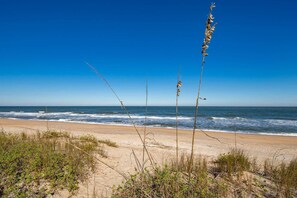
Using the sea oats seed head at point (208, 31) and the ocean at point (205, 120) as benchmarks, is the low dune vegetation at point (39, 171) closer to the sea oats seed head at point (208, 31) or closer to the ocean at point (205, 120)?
the ocean at point (205, 120)

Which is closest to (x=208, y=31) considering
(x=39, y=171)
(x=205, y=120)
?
(x=39, y=171)

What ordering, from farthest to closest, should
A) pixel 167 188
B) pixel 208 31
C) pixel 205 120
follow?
pixel 205 120 → pixel 167 188 → pixel 208 31

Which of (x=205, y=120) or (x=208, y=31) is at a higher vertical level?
(x=208, y=31)

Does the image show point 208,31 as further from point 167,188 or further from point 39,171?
point 39,171

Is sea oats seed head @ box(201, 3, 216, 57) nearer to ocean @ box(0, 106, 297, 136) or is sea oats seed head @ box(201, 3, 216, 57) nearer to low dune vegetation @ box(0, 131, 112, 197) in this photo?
ocean @ box(0, 106, 297, 136)

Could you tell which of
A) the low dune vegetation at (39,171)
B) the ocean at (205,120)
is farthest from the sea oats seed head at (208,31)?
the low dune vegetation at (39,171)

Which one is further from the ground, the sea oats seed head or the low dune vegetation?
the sea oats seed head

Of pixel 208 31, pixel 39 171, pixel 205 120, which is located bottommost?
pixel 205 120

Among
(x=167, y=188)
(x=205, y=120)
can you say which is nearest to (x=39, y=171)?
(x=167, y=188)

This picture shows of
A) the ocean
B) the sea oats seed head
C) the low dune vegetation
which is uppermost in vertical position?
the sea oats seed head

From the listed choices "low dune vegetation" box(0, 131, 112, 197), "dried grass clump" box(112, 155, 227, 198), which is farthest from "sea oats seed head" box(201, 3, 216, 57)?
"low dune vegetation" box(0, 131, 112, 197)

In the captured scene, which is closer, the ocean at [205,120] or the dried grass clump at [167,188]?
the dried grass clump at [167,188]

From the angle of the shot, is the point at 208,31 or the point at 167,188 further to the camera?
the point at 167,188

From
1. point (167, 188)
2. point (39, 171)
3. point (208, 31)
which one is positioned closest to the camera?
point (208, 31)
